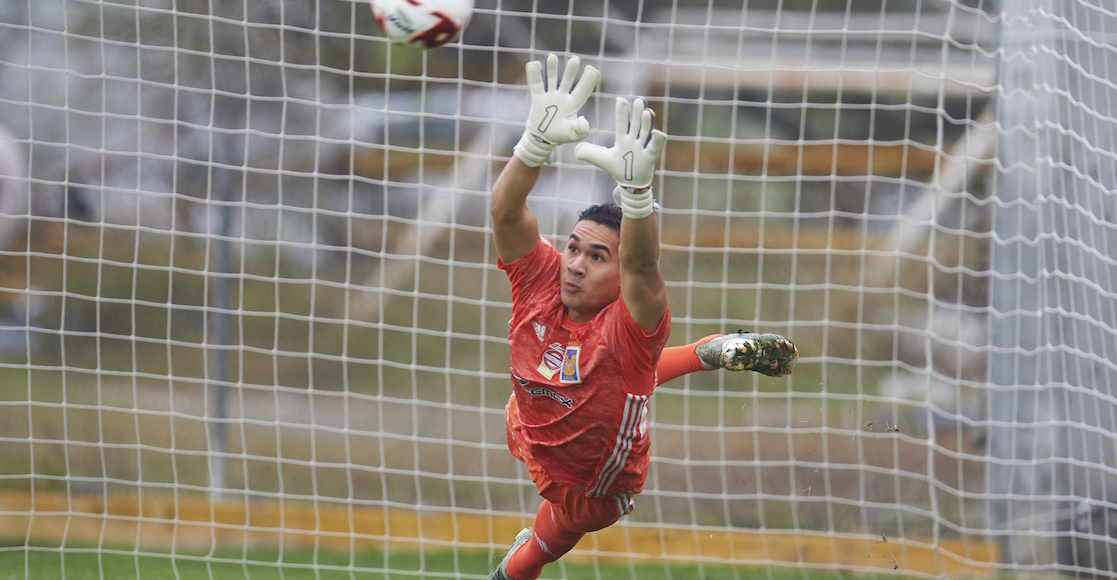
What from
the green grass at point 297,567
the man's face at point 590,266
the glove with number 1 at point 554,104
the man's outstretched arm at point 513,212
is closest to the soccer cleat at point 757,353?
the man's face at point 590,266

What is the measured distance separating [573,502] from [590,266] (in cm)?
91

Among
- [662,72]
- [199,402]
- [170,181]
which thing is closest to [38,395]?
[199,402]

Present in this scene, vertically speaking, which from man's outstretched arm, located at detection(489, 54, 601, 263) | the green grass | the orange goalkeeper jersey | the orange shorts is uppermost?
man's outstretched arm, located at detection(489, 54, 601, 263)

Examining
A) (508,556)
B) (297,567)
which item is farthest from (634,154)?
(297,567)

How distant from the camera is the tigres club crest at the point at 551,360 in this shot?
3.31 meters

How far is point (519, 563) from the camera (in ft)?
12.8

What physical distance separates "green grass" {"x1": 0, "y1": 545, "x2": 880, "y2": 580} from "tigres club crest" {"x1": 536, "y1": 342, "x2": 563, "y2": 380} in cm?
226

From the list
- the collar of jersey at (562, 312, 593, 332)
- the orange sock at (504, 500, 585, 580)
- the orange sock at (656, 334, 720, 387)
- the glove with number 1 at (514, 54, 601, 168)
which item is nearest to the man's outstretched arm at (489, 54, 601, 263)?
the glove with number 1 at (514, 54, 601, 168)

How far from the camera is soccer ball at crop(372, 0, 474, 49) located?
308 cm

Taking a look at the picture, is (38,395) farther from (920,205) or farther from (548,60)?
(920,205)

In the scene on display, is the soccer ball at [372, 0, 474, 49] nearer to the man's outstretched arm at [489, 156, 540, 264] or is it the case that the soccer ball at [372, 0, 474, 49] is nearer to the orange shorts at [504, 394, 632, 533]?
the man's outstretched arm at [489, 156, 540, 264]

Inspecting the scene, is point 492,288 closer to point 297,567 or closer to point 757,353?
point 297,567

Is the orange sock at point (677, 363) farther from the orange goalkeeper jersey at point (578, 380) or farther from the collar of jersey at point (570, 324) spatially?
the collar of jersey at point (570, 324)

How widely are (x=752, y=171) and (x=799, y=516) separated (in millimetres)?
4065
